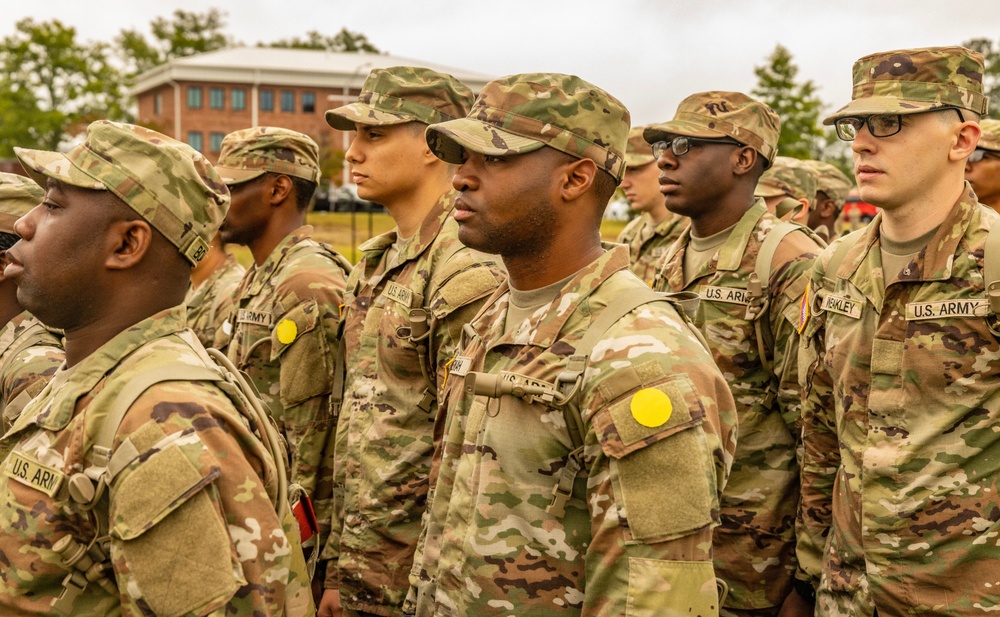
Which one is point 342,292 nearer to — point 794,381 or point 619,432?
point 794,381

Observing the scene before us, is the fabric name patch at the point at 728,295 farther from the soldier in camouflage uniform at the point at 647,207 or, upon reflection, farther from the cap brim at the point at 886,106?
the soldier in camouflage uniform at the point at 647,207

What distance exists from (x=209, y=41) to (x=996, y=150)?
8257cm

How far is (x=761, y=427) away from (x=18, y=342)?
126 inches

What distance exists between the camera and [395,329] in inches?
178

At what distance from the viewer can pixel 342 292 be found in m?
5.52

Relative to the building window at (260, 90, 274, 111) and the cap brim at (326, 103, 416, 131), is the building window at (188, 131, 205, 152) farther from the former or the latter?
the cap brim at (326, 103, 416, 131)

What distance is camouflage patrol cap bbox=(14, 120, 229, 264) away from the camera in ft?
8.98

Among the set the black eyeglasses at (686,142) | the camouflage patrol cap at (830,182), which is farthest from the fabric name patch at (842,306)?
the camouflage patrol cap at (830,182)

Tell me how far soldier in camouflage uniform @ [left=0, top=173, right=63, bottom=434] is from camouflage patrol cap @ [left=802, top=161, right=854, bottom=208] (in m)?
6.66

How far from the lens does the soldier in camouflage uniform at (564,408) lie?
2656 millimetres

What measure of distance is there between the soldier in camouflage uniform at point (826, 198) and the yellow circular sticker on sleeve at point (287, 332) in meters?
5.34

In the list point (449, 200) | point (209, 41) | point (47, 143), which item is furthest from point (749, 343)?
point (209, 41)

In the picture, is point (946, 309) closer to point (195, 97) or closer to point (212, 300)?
point (212, 300)

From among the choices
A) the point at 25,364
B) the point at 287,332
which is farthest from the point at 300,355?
the point at 25,364
